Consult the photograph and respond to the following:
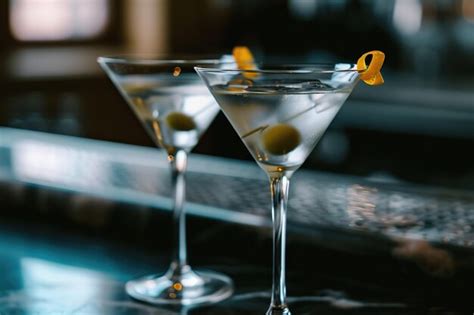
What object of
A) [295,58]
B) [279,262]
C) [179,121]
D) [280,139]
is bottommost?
[279,262]

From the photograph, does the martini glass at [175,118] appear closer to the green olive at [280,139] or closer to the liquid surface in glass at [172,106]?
the liquid surface in glass at [172,106]

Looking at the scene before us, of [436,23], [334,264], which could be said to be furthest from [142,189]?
[436,23]

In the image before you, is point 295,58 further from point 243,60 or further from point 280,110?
point 280,110

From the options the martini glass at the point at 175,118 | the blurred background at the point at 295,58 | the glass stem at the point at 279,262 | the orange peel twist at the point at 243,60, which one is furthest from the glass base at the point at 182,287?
the blurred background at the point at 295,58

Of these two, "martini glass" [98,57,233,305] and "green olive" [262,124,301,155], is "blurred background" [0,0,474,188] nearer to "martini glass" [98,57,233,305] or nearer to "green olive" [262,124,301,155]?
"martini glass" [98,57,233,305]

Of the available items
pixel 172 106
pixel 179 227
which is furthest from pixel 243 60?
pixel 179 227

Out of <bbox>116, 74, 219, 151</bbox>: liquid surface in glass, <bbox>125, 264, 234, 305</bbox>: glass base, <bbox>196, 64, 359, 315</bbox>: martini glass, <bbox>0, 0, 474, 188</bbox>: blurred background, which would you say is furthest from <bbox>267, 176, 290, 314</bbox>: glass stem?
<bbox>0, 0, 474, 188</bbox>: blurred background
